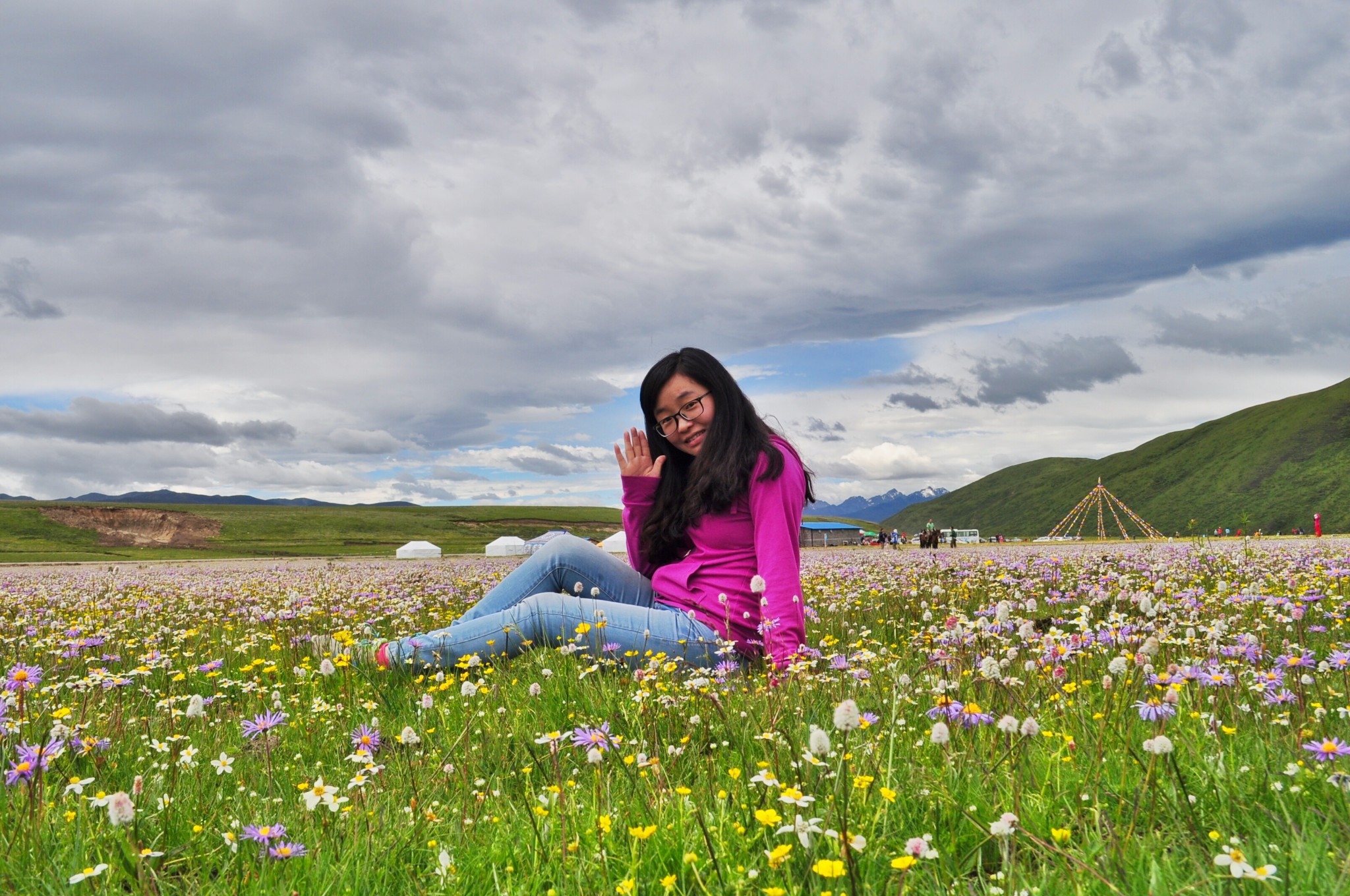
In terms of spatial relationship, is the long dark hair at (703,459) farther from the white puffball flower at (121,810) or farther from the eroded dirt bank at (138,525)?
the eroded dirt bank at (138,525)

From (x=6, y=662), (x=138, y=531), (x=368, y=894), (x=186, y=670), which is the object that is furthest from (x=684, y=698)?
(x=138, y=531)

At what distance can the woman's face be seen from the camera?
662 centimetres

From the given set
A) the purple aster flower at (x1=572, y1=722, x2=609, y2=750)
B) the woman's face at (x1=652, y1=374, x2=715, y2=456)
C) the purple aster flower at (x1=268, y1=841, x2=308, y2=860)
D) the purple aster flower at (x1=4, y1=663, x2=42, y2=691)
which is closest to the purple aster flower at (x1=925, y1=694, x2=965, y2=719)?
the purple aster flower at (x1=572, y1=722, x2=609, y2=750)

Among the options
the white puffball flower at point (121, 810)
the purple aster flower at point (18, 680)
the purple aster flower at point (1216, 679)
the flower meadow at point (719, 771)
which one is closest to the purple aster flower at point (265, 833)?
the flower meadow at point (719, 771)

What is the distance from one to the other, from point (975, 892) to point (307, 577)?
18751 mm

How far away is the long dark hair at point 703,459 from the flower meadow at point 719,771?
127 centimetres

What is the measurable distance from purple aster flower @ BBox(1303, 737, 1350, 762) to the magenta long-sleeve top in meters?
2.81

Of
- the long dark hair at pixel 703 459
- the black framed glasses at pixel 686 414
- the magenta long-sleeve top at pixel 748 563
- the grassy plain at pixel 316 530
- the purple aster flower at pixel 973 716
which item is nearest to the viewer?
the purple aster flower at pixel 973 716

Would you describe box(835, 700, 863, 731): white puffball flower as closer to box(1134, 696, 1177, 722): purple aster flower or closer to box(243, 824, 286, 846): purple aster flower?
box(1134, 696, 1177, 722): purple aster flower

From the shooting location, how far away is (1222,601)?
755cm

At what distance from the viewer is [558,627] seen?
6.22m

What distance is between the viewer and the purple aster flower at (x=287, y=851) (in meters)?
2.54

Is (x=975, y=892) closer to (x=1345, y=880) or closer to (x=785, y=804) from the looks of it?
(x=785, y=804)

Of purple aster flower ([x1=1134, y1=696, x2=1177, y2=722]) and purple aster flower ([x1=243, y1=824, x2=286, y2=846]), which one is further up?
purple aster flower ([x1=1134, y1=696, x2=1177, y2=722])
